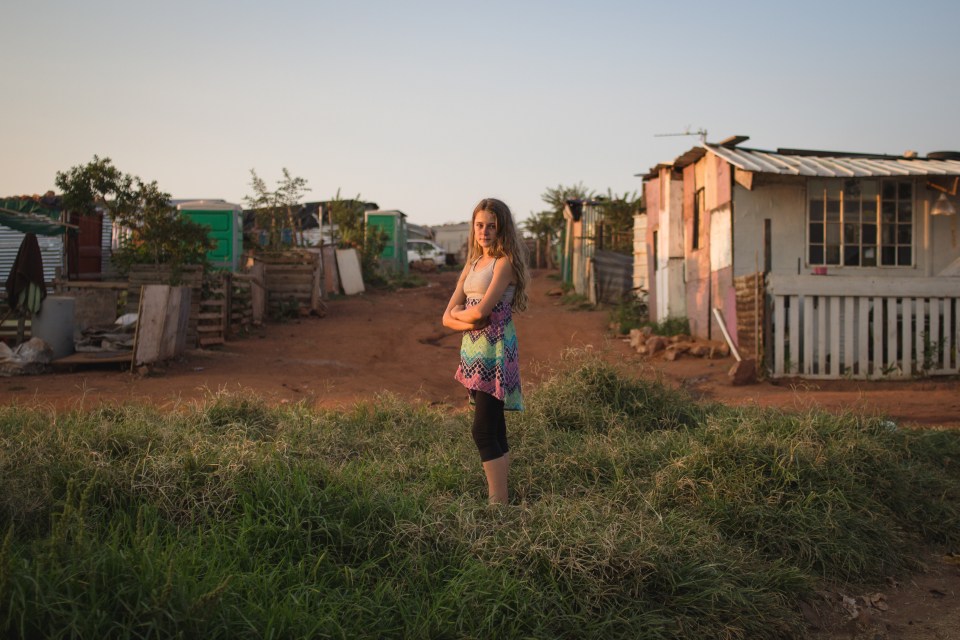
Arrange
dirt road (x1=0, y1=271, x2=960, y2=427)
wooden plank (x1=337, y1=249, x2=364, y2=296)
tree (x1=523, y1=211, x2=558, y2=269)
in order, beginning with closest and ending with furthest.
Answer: dirt road (x1=0, y1=271, x2=960, y2=427)
wooden plank (x1=337, y1=249, x2=364, y2=296)
tree (x1=523, y1=211, x2=558, y2=269)

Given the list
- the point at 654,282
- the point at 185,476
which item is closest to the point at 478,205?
the point at 185,476

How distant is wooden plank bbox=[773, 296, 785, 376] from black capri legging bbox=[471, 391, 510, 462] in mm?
6572

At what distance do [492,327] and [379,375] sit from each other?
6168 mm

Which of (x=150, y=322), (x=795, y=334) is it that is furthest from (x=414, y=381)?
(x=795, y=334)

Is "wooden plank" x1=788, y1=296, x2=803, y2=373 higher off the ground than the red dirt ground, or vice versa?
"wooden plank" x1=788, y1=296, x2=803, y2=373

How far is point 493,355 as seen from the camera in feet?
13.4

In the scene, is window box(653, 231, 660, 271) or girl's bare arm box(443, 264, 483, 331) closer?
girl's bare arm box(443, 264, 483, 331)

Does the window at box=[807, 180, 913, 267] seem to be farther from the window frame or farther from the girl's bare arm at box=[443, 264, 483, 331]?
the girl's bare arm at box=[443, 264, 483, 331]

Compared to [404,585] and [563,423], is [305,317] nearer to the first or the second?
[563,423]

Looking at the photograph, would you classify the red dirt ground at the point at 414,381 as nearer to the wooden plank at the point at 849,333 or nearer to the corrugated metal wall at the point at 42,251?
the wooden plank at the point at 849,333

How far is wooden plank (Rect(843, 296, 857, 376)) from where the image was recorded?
972 cm

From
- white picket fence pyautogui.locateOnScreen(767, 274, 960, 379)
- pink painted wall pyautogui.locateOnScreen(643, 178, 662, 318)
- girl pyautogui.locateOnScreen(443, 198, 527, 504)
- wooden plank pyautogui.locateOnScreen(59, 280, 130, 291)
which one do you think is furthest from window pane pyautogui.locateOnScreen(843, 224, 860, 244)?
wooden plank pyautogui.locateOnScreen(59, 280, 130, 291)

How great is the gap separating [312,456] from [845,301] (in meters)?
7.50

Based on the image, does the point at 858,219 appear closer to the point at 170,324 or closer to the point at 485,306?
the point at 485,306
